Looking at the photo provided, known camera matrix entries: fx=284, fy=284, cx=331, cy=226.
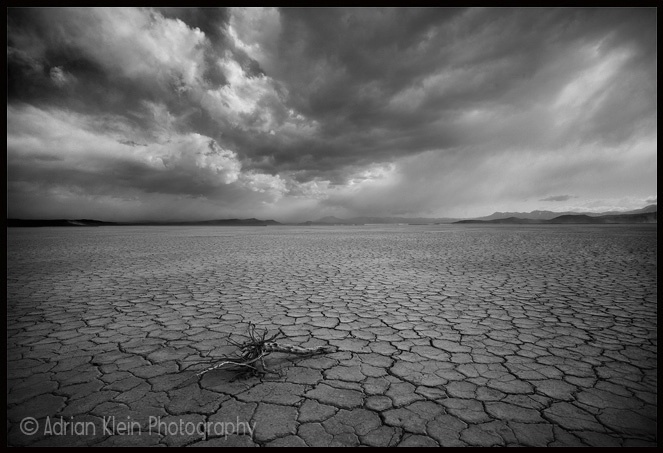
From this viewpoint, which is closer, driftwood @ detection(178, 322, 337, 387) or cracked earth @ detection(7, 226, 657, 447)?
cracked earth @ detection(7, 226, 657, 447)

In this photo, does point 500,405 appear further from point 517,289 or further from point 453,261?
point 453,261

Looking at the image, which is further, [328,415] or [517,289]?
[517,289]

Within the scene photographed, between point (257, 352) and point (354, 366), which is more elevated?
point (257, 352)

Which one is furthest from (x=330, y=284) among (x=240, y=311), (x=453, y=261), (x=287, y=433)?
(x=453, y=261)

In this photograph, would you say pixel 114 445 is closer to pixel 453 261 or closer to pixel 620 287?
pixel 620 287

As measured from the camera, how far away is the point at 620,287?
5867mm

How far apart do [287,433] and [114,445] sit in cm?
107

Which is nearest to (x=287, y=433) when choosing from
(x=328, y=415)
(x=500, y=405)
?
(x=328, y=415)

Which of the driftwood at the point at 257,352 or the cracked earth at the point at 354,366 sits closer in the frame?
the cracked earth at the point at 354,366

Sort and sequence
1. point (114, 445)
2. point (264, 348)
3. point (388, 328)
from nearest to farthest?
point (114, 445), point (264, 348), point (388, 328)

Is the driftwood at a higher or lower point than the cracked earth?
higher

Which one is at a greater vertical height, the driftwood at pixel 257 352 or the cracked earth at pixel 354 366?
the driftwood at pixel 257 352

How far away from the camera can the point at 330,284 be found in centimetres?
647

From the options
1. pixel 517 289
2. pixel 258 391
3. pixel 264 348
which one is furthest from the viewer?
pixel 517 289
